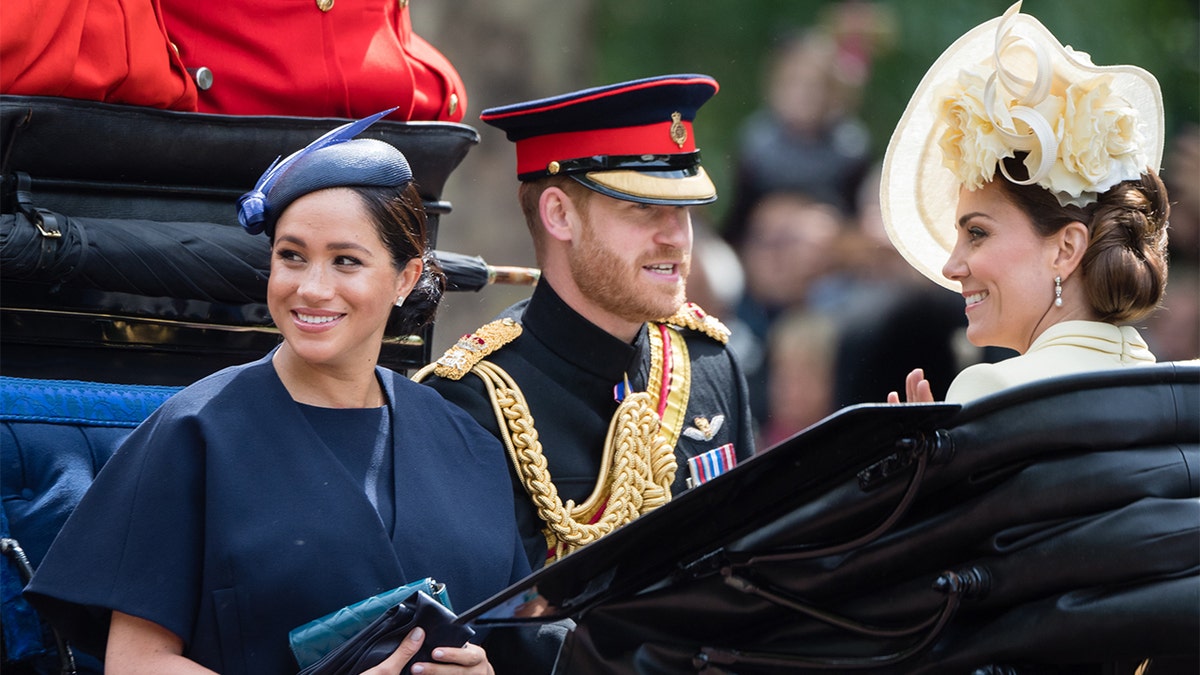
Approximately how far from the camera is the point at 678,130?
3.94 m

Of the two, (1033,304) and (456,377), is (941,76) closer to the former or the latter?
(1033,304)

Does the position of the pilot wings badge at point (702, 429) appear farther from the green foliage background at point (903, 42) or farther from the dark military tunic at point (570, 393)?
the green foliage background at point (903, 42)

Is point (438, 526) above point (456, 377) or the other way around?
the other way around

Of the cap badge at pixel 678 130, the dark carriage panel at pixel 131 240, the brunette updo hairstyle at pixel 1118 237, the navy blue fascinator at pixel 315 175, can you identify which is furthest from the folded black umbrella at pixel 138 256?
the brunette updo hairstyle at pixel 1118 237

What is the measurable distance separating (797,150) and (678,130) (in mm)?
2544

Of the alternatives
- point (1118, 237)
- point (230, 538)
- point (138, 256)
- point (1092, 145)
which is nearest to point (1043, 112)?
point (1092, 145)

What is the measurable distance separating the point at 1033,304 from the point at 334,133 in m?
1.32

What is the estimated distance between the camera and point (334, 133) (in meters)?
2.92

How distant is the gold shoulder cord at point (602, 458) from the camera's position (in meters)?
3.52

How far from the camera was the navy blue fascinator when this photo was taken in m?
2.82

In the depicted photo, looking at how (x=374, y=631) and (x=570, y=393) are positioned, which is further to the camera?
(x=570, y=393)

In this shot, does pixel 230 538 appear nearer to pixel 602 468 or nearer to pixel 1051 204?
pixel 602 468

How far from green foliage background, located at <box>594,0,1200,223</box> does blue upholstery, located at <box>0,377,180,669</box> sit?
4.17 metres

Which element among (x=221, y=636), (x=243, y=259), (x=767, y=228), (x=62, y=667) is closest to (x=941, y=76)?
(x=243, y=259)
